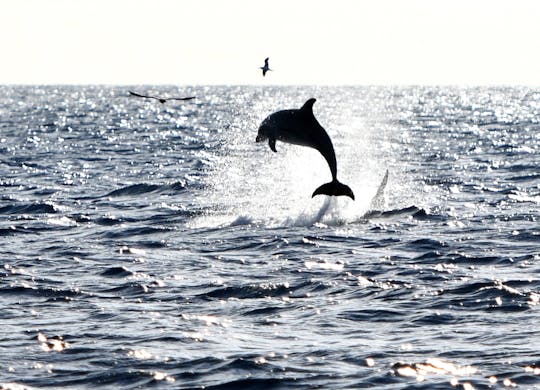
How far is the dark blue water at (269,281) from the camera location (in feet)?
49.9

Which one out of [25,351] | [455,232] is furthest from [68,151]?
[25,351]

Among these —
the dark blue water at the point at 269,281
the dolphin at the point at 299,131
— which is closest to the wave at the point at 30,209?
the dark blue water at the point at 269,281

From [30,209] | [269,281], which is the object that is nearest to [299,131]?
[269,281]

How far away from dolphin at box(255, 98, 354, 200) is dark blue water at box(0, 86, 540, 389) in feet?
7.70

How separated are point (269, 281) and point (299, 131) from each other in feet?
16.7

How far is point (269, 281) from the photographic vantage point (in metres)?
21.3

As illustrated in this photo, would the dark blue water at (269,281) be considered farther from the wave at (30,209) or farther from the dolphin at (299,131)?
the dolphin at (299,131)

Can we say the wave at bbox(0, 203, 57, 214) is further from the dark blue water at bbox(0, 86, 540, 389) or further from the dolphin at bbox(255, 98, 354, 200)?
the dolphin at bbox(255, 98, 354, 200)

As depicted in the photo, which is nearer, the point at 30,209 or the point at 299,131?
the point at 299,131

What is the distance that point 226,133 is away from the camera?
92.1 meters

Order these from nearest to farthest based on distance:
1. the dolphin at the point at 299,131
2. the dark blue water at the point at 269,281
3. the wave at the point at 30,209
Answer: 1. the dark blue water at the point at 269,281
2. the dolphin at the point at 299,131
3. the wave at the point at 30,209

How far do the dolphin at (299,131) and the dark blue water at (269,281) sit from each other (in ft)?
7.70

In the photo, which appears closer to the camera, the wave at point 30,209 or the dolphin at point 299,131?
the dolphin at point 299,131

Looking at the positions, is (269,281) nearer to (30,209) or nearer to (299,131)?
(299,131)
